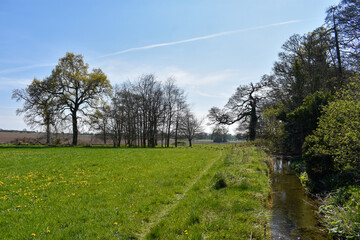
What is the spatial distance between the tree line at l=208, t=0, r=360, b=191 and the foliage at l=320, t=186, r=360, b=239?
1.23 m

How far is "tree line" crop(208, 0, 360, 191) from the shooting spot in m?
8.30

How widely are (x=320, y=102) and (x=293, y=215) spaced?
35.2 ft

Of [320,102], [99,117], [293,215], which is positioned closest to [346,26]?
[320,102]

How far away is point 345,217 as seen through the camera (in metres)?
5.82

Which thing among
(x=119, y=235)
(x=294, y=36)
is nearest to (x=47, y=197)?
(x=119, y=235)

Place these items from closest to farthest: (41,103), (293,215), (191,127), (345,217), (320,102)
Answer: (345,217)
(293,215)
(320,102)
(41,103)
(191,127)

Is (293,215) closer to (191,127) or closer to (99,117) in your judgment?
(99,117)

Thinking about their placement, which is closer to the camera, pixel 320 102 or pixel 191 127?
pixel 320 102

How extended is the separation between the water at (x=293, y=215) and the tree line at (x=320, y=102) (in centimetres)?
125

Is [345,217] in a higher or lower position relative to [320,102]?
lower

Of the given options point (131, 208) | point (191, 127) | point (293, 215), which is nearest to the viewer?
point (131, 208)

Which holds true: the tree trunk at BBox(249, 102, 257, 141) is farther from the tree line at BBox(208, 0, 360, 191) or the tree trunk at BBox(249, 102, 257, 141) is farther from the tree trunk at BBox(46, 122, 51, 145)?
the tree trunk at BBox(46, 122, 51, 145)

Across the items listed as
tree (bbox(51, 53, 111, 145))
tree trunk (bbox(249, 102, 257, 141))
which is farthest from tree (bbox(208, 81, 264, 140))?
tree (bbox(51, 53, 111, 145))

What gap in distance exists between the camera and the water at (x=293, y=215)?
6117mm
